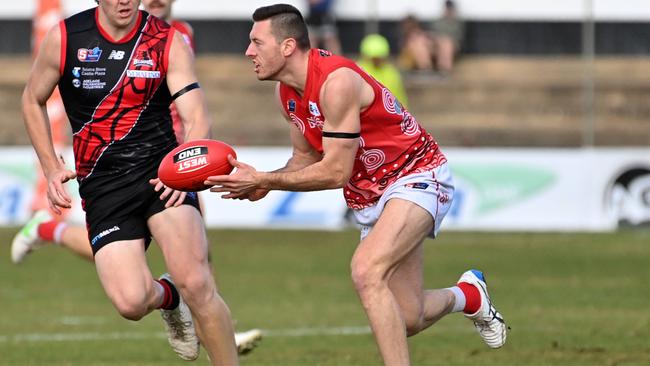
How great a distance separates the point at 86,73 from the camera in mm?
7859

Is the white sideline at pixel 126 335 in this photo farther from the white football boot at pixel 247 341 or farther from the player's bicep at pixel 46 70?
the player's bicep at pixel 46 70

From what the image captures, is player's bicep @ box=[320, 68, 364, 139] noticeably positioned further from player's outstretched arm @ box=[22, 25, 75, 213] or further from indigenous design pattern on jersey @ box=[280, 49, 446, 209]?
player's outstretched arm @ box=[22, 25, 75, 213]

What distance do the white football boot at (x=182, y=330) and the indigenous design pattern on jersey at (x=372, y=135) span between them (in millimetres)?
1250

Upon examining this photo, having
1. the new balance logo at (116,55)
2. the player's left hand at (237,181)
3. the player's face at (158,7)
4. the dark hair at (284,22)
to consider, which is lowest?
the player's left hand at (237,181)

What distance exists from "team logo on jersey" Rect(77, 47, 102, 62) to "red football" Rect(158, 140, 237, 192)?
87 centimetres

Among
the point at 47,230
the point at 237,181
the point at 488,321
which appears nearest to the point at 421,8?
the point at 47,230

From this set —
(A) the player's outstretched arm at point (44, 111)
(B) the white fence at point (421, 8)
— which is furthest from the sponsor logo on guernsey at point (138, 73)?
(B) the white fence at point (421, 8)

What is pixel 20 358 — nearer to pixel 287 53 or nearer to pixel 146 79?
pixel 146 79

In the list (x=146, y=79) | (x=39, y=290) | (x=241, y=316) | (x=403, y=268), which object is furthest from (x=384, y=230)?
(x=39, y=290)

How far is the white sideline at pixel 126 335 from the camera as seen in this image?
36.6ft

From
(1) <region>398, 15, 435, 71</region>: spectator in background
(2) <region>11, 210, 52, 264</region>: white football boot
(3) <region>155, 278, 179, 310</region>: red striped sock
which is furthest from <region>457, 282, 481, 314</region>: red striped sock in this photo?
(1) <region>398, 15, 435, 71</region>: spectator in background

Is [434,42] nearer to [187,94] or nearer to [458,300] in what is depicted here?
[458,300]

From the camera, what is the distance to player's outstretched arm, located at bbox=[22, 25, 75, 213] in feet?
25.6

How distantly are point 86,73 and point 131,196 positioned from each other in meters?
0.75
